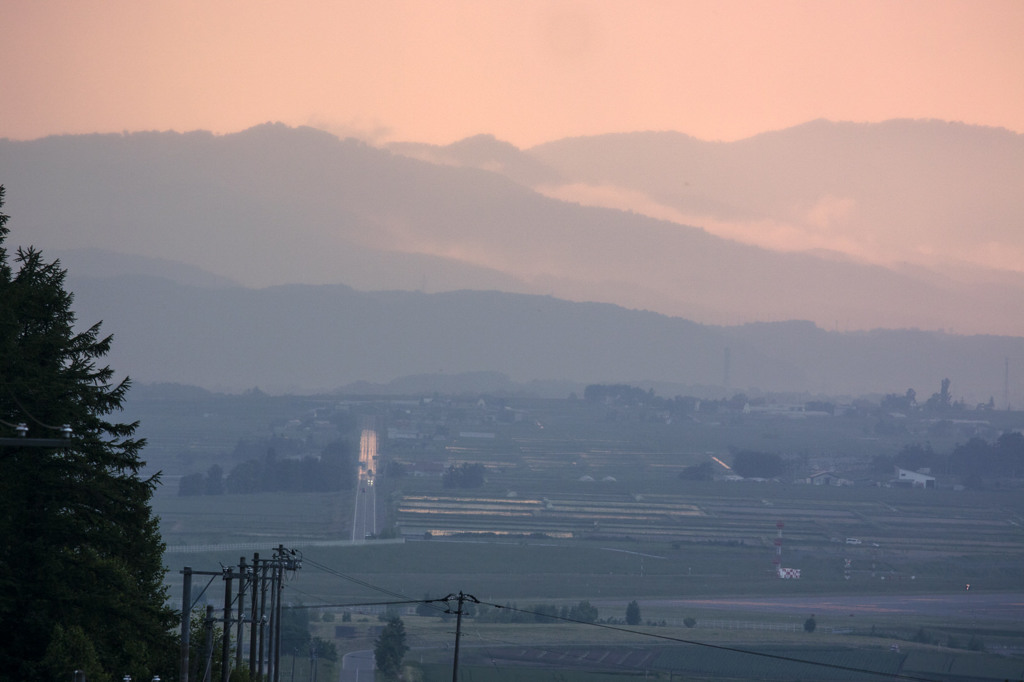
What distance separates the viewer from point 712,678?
6444 centimetres

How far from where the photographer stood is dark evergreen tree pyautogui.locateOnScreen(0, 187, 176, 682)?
26531mm

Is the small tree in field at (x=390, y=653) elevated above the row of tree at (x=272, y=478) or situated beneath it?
situated beneath

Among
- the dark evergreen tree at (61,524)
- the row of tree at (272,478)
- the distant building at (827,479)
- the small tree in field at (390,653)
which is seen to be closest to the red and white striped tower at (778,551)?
the small tree in field at (390,653)

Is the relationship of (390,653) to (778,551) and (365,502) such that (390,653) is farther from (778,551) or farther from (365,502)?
(365,502)

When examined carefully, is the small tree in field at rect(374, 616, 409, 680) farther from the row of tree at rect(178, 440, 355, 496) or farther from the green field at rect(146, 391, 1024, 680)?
the row of tree at rect(178, 440, 355, 496)

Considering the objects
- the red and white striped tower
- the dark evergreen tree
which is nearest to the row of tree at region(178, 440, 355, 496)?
the red and white striped tower

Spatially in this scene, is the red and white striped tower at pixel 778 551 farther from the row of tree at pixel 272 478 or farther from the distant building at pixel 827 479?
the row of tree at pixel 272 478

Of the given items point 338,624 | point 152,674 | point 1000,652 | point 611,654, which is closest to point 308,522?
point 338,624

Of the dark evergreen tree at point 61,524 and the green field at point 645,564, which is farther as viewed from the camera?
the green field at point 645,564

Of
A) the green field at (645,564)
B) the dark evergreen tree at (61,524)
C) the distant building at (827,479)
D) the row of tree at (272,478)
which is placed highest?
the dark evergreen tree at (61,524)

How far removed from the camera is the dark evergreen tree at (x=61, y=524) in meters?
26.5

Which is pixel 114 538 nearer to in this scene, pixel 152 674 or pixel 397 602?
pixel 152 674

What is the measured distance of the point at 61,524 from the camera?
1085 inches

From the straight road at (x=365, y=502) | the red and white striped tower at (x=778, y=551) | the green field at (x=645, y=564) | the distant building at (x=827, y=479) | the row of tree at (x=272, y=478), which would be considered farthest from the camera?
the distant building at (x=827, y=479)
